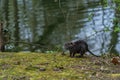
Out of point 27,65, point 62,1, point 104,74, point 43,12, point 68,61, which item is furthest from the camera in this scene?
point 62,1

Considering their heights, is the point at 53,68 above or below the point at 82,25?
above

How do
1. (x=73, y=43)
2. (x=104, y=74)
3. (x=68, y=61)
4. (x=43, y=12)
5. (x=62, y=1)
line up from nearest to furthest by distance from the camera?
(x=104, y=74) < (x=68, y=61) < (x=73, y=43) < (x=43, y=12) < (x=62, y=1)

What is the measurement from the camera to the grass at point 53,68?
6.48m

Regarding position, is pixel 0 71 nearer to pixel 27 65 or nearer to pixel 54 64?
pixel 27 65

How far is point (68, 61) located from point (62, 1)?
2921cm

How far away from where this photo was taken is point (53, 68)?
7082 mm

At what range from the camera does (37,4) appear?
116ft

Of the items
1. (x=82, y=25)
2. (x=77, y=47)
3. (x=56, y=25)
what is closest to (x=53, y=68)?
(x=77, y=47)

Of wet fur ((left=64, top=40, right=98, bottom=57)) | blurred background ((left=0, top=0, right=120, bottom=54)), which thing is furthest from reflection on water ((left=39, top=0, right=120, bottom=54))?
wet fur ((left=64, top=40, right=98, bottom=57))

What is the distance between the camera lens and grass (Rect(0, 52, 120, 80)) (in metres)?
6.48

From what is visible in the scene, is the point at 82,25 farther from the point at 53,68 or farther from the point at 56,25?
the point at 53,68

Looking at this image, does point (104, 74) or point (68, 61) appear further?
point (68, 61)

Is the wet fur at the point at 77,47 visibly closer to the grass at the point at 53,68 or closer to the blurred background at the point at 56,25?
the grass at the point at 53,68

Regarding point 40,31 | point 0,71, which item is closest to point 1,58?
point 0,71
